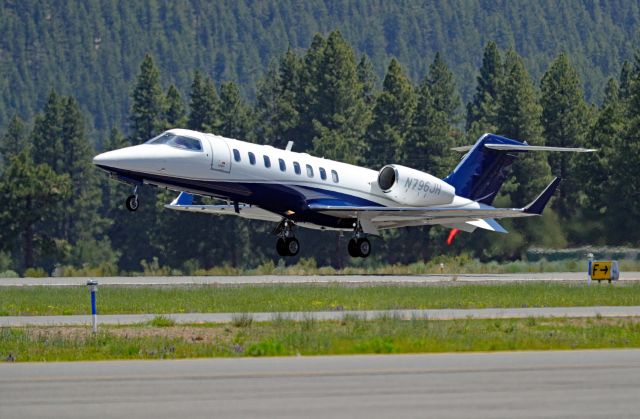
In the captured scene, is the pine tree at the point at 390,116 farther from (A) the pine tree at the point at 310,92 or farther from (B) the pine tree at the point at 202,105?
(B) the pine tree at the point at 202,105

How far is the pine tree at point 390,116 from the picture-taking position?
81.4m

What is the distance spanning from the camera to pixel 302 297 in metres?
31.6

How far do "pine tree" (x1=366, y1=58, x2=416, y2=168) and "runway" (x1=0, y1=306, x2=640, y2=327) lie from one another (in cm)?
5400

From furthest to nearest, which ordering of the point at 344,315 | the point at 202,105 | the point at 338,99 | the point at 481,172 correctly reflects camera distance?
the point at 202,105, the point at 338,99, the point at 481,172, the point at 344,315

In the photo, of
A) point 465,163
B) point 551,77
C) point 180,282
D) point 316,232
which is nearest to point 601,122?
point 551,77

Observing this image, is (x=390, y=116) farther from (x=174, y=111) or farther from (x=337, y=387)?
(x=337, y=387)

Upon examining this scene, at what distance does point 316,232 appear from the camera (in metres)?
82.8

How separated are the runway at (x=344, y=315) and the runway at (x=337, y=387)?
6.61 meters

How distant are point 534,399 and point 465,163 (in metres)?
30.0

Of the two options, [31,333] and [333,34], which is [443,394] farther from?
[333,34]

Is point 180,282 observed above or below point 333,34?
below

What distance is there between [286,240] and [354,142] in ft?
145

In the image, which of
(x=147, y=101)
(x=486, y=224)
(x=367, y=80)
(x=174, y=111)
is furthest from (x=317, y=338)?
(x=147, y=101)

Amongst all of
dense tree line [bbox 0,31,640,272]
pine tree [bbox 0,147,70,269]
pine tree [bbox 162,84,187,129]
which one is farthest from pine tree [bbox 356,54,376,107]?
pine tree [bbox 0,147,70,269]
